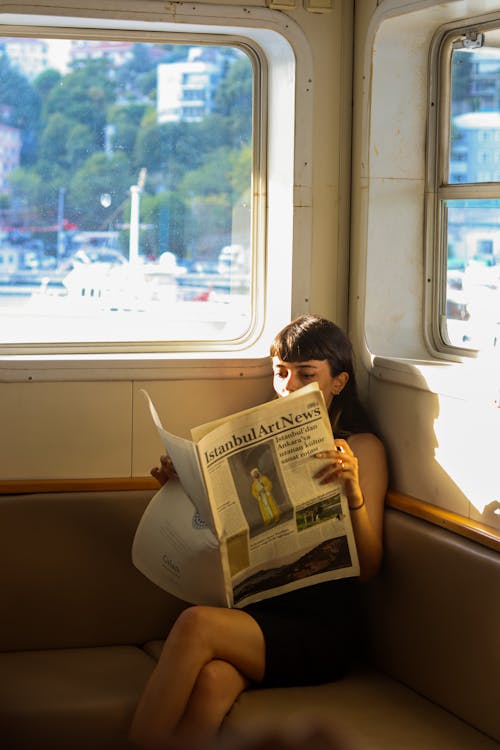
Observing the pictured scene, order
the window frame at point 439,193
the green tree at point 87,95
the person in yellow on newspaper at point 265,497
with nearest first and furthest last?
the person in yellow on newspaper at point 265,497
the window frame at point 439,193
the green tree at point 87,95

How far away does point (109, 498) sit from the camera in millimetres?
2988

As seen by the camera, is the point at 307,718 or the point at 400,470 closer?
the point at 307,718

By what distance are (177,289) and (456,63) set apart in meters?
1.17

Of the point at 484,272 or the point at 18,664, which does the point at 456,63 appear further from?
the point at 18,664

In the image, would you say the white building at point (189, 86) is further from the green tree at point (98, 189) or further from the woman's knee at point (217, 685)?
the woman's knee at point (217, 685)

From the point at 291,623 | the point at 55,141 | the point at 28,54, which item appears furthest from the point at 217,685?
the point at 28,54

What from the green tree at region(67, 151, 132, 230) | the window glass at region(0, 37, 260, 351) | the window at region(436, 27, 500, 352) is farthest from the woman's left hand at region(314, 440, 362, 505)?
the green tree at region(67, 151, 132, 230)

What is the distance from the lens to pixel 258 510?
2.48 m

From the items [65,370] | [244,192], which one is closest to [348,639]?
[65,370]

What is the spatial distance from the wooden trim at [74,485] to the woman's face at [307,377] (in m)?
0.54

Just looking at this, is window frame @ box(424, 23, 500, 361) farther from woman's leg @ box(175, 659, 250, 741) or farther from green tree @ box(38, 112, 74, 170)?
woman's leg @ box(175, 659, 250, 741)

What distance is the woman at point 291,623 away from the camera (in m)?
2.36

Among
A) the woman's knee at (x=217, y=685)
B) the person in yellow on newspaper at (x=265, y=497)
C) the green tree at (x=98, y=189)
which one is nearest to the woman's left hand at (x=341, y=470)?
the person in yellow on newspaper at (x=265, y=497)

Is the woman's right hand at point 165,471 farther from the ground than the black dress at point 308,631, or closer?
farther from the ground
